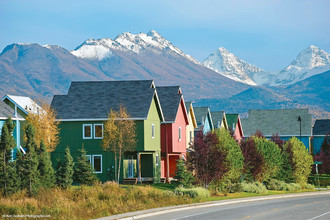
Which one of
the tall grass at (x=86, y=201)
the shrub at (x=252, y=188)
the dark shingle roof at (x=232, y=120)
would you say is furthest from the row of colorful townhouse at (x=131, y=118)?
the dark shingle roof at (x=232, y=120)

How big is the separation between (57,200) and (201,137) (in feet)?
59.5

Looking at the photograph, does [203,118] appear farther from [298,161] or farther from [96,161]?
[96,161]

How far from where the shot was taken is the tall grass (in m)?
29.1

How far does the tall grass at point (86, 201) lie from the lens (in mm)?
29062

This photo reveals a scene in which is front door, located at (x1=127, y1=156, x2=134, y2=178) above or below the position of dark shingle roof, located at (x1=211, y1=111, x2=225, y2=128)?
below

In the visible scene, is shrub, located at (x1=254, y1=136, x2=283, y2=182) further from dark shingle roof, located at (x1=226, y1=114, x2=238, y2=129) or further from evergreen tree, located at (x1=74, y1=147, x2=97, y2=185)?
dark shingle roof, located at (x1=226, y1=114, x2=238, y2=129)

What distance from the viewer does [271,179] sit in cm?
6144

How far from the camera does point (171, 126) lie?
6169cm

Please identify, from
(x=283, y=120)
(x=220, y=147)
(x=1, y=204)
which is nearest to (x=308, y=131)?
(x=283, y=120)

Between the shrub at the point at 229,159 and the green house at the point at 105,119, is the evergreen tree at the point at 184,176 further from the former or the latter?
the green house at the point at 105,119

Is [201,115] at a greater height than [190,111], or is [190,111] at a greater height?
[190,111]

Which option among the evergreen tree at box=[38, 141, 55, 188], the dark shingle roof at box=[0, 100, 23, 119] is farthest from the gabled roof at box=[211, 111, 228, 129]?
the evergreen tree at box=[38, 141, 55, 188]

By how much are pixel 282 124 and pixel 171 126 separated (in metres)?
51.0

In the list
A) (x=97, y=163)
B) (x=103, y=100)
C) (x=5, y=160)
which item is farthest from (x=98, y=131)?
(x=5, y=160)
